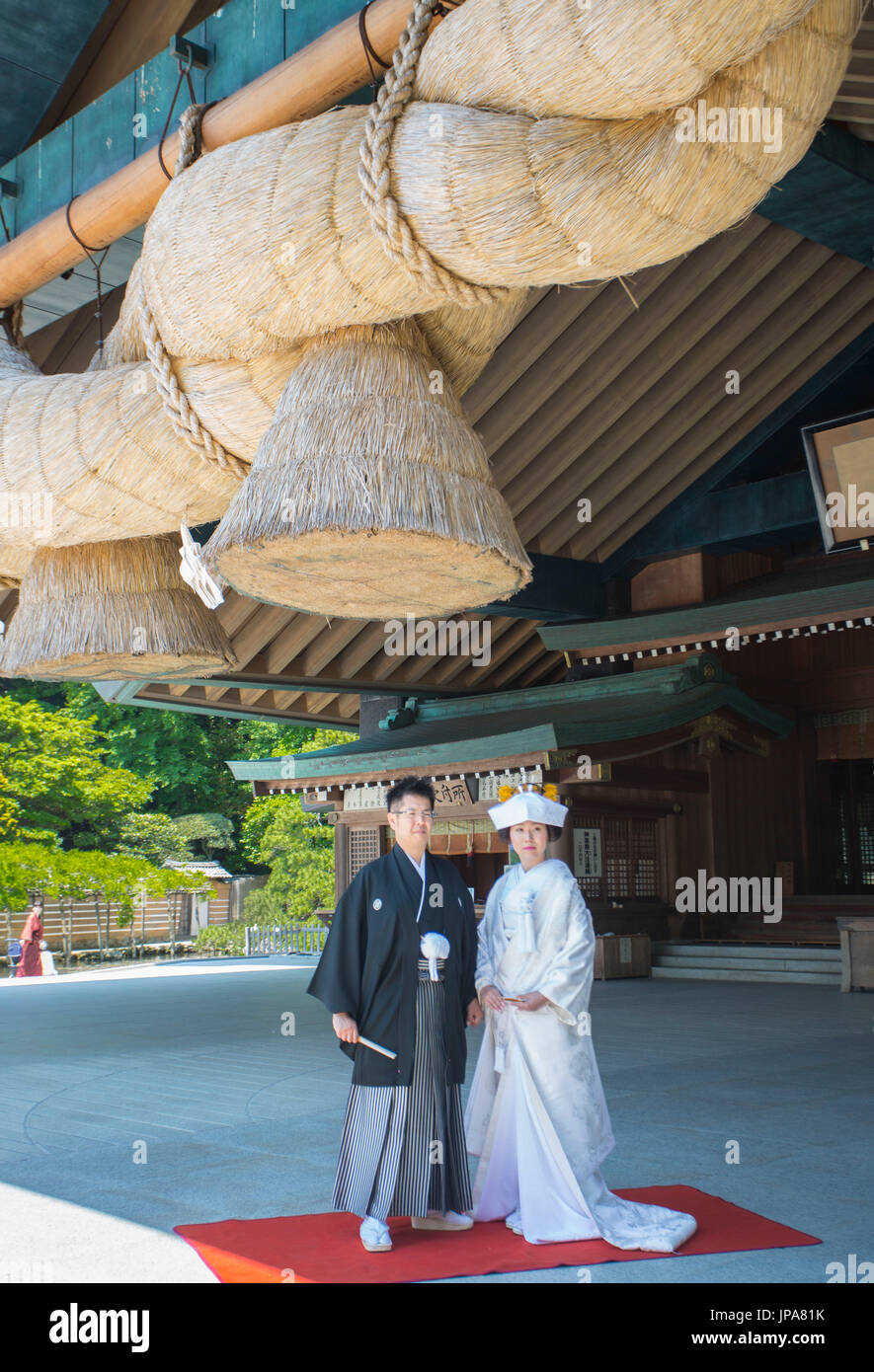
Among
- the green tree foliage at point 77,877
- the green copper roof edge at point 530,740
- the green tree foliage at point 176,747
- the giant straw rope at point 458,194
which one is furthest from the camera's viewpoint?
the green tree foliage at point 176,747

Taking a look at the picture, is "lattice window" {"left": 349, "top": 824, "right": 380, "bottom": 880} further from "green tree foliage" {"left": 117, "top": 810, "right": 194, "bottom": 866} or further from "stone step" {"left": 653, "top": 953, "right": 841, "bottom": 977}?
"green tree foliage" {"left": 117, "top": 810, "right": 194, "bottom": 866}

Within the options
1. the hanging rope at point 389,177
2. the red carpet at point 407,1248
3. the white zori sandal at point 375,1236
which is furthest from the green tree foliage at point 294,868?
the hanging rope at point 389,177

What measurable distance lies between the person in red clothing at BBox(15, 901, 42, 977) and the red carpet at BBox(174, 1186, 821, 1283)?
12063 millimetres

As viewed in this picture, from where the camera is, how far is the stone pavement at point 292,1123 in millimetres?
2877

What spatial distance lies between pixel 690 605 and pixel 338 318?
10374 mm

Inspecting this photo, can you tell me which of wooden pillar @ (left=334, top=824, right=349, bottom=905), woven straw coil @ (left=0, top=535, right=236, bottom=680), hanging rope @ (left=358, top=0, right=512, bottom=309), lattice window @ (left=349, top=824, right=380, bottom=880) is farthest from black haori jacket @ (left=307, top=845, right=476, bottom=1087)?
wooden pillar @ (left=334, top=824, right=349, bottom=905)

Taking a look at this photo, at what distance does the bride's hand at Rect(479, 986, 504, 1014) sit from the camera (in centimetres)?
325

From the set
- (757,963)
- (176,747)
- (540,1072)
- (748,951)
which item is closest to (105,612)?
(540,1072)

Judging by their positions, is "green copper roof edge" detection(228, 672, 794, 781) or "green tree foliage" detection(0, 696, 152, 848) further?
"green tree foliage" detection(0, 696, 152, 848)

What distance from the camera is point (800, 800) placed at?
13773 millimetres

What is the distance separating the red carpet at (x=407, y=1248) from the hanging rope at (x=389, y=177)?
2172 millimetres

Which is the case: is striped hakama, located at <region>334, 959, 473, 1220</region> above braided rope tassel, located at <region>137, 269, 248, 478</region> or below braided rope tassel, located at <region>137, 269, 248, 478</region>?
below

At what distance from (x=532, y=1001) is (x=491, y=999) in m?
0.12

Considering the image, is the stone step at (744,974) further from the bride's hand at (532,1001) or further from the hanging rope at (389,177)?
the hanging rope at (389,177)
